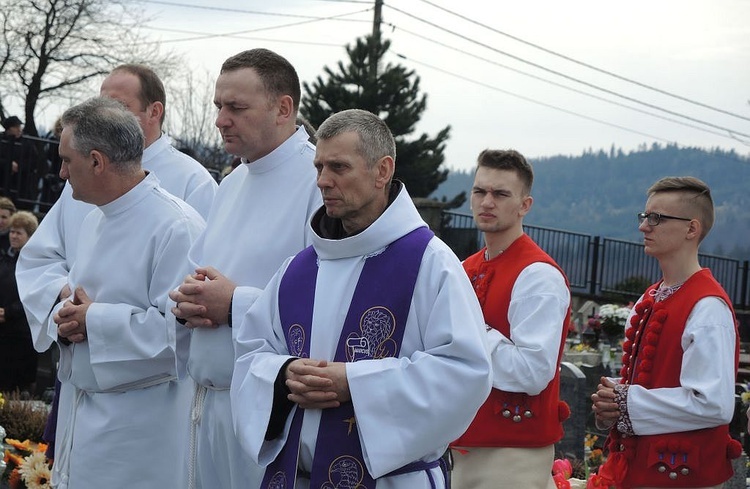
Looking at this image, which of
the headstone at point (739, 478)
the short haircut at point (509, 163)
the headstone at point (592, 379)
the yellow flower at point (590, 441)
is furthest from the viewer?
the headstone at point (592, 379)

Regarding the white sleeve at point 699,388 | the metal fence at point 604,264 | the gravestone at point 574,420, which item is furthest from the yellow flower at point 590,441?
the metal fence at point 604,264

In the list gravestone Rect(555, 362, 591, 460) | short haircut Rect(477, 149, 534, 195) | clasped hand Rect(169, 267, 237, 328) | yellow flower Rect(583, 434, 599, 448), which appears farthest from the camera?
yellow flower Rect(583, 434, 599, 448)

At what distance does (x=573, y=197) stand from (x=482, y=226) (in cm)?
8914

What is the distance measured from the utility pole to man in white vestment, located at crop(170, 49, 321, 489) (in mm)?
Result: 28515

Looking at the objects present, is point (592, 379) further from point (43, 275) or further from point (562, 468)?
point (43, 275)

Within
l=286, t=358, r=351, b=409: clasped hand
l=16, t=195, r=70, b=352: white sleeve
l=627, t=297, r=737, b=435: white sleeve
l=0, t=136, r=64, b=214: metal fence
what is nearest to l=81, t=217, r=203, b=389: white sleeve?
l=16, t=195, r=70, b=352: white sleeve

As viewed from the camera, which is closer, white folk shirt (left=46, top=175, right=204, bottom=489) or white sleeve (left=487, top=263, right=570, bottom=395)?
white folk shirt (left=46, top=175, right=204, bottom=489)

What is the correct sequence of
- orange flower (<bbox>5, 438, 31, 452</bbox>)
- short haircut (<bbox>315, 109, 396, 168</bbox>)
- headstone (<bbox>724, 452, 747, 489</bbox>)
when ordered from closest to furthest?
short haircut (<bbox>315, 109, 396, 168</bbox>)
headstone (<bbox>724, 452, 747, 489</bbox>)
orange flower (<bbox>5, 438, 31, 452</bbox>)

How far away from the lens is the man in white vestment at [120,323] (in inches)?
185

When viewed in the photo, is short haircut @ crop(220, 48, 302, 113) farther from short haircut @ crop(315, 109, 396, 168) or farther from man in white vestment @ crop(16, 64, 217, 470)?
man in white vestment @ crop(16, 64, 217, 470)

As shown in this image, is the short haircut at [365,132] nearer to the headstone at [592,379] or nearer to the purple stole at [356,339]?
the purple stole at [356,339]

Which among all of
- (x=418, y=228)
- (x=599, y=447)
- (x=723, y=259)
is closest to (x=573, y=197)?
(x=723, y=259)

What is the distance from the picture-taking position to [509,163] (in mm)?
5512

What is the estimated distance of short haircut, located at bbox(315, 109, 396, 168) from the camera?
146 inches
